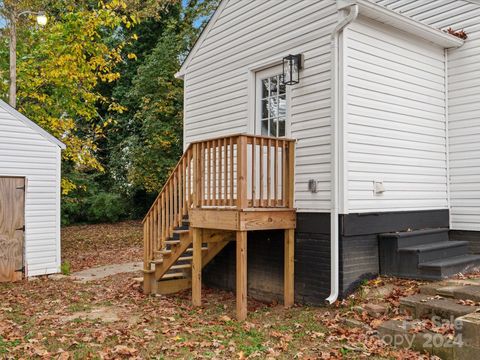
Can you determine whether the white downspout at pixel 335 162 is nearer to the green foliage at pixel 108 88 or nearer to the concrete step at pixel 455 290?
the concrete step at pixel 455 290

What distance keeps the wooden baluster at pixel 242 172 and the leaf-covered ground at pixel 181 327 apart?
5.05 ft

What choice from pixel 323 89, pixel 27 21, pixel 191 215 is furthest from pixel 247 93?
pixel 27 21

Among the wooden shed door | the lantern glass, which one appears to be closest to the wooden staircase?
the wooden shed door

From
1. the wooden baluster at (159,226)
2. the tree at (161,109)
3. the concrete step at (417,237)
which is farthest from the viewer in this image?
the tree at (161,109)

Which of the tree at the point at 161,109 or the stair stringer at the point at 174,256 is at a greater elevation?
the tree at the point at 161,109

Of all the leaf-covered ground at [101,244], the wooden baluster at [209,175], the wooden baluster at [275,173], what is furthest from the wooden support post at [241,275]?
the leaf-covered ground at [101,244]

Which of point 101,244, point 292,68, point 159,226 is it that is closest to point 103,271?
point 159,226

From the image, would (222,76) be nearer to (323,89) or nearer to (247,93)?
(247,93)

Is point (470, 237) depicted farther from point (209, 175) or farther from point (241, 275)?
point (209, 175)

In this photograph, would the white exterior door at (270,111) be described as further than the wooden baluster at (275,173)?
Yes

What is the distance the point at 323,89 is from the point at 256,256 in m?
2.84

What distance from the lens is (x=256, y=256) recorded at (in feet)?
23.7

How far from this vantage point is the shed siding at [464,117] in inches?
275

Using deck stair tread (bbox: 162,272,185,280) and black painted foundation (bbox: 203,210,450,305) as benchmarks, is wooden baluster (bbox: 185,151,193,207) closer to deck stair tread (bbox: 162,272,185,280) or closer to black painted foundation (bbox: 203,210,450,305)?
black painted foundation (bbox: 203,210,450,305)
